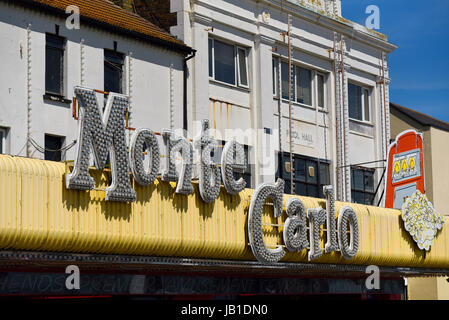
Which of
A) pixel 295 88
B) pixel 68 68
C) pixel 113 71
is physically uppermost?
pixel 295 88

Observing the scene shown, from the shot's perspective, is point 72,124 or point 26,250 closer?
point 26,250

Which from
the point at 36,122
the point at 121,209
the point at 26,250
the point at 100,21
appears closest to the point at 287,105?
the point at 100,21

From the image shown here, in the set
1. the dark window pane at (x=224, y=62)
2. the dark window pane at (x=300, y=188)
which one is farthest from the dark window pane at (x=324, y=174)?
the dark window pane at (x=224, y=62)

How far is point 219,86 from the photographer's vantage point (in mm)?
28062

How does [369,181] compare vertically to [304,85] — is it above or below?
below

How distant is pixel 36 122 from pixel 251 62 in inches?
376

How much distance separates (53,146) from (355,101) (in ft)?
51.5

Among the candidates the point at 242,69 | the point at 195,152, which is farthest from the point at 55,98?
the point at 242,69

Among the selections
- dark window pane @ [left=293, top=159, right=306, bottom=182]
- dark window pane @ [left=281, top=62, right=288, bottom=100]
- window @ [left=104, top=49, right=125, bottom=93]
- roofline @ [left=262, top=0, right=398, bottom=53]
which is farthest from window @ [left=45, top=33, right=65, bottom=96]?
dark window pane @ [left=293, top=159, right=306, bottom=182]

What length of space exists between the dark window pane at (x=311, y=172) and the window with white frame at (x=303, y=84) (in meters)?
2.29

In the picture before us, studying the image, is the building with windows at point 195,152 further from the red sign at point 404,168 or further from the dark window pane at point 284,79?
the red sign at point 404,168

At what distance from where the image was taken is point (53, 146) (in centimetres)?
2273

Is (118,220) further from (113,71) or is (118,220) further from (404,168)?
(404,168)

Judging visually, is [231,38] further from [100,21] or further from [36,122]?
[36,122]
